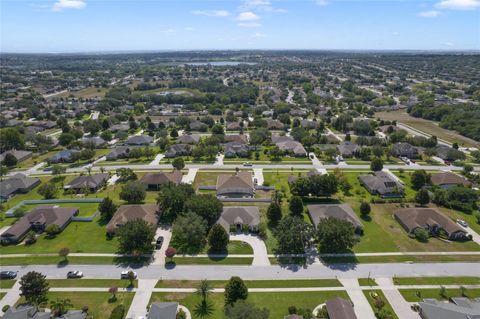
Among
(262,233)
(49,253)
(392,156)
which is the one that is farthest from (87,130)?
(392,156)

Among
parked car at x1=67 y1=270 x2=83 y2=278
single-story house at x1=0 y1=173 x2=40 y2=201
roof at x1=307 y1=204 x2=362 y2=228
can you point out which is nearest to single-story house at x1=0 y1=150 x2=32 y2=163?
single-story house at x1=0 y1=173 x2=40 y2=201

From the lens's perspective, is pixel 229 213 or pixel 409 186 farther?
pixel 409 186

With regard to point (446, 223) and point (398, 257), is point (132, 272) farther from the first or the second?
point (446, 223)

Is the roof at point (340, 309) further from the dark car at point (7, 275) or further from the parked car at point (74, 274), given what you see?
the dark car at point (7, 275)

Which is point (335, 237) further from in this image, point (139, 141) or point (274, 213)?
point (139, 141)

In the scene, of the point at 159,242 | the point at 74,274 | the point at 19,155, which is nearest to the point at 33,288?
the point at 74,274

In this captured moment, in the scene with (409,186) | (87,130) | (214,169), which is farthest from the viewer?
(87,130)

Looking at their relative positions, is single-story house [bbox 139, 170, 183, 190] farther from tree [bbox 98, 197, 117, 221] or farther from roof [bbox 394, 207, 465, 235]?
roof [bbox 394, 207, 465, 235]
